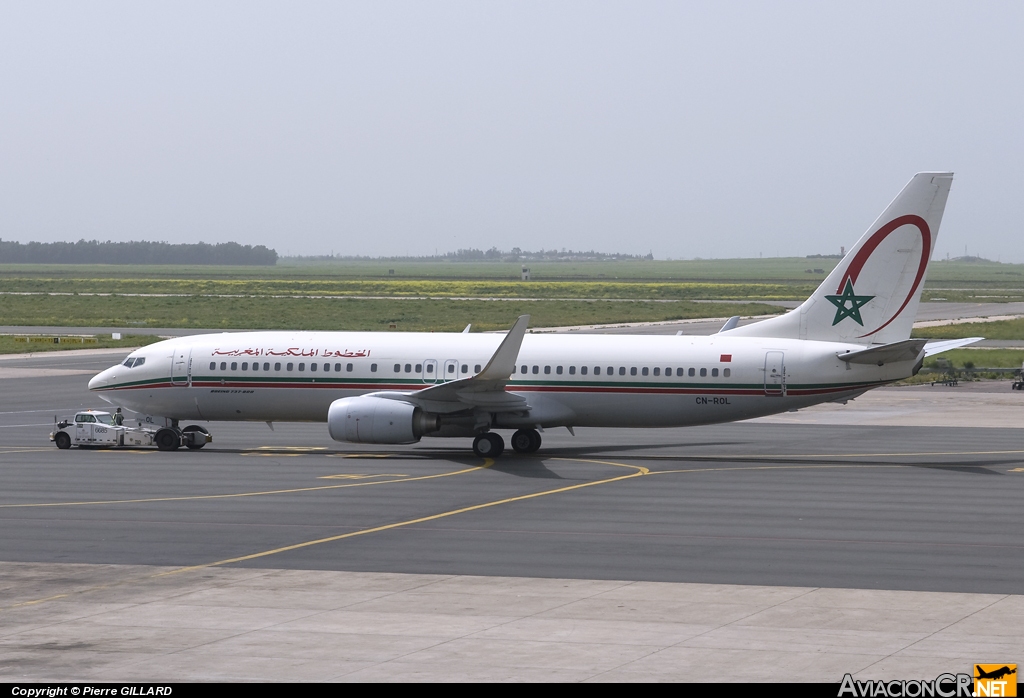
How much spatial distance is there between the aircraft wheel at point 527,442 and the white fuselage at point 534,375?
2.49 ft

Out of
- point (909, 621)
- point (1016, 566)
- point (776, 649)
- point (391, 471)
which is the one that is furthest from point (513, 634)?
point (391, 471)

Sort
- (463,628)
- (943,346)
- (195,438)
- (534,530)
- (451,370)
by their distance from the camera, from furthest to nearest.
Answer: (195,438) < (451,370) < (943,346) < (534,530) < (463,628)

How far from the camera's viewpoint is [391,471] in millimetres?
39375

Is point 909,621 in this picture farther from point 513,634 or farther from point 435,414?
point 435,414

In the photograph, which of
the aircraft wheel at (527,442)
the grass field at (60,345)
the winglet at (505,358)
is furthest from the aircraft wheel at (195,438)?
the grass field at (60,345)

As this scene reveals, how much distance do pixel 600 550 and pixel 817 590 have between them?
5.30 meters

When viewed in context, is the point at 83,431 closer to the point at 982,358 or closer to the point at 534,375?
the point at 534,375

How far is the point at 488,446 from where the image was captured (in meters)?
42.1

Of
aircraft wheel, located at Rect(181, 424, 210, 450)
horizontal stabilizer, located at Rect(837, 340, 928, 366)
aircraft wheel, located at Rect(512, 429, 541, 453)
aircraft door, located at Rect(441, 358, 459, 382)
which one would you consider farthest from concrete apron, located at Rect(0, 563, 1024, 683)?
aircraft wheel, located at Rect(181, 424, 210, 450)

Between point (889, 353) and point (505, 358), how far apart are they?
11.5 metres

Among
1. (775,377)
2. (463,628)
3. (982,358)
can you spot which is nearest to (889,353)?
(775,377)

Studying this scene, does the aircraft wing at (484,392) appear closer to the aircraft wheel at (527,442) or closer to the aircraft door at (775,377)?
the aircraft wheel at (527,442)

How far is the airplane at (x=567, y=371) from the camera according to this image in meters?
40.8

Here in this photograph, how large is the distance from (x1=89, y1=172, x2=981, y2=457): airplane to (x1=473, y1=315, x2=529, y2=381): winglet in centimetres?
5
